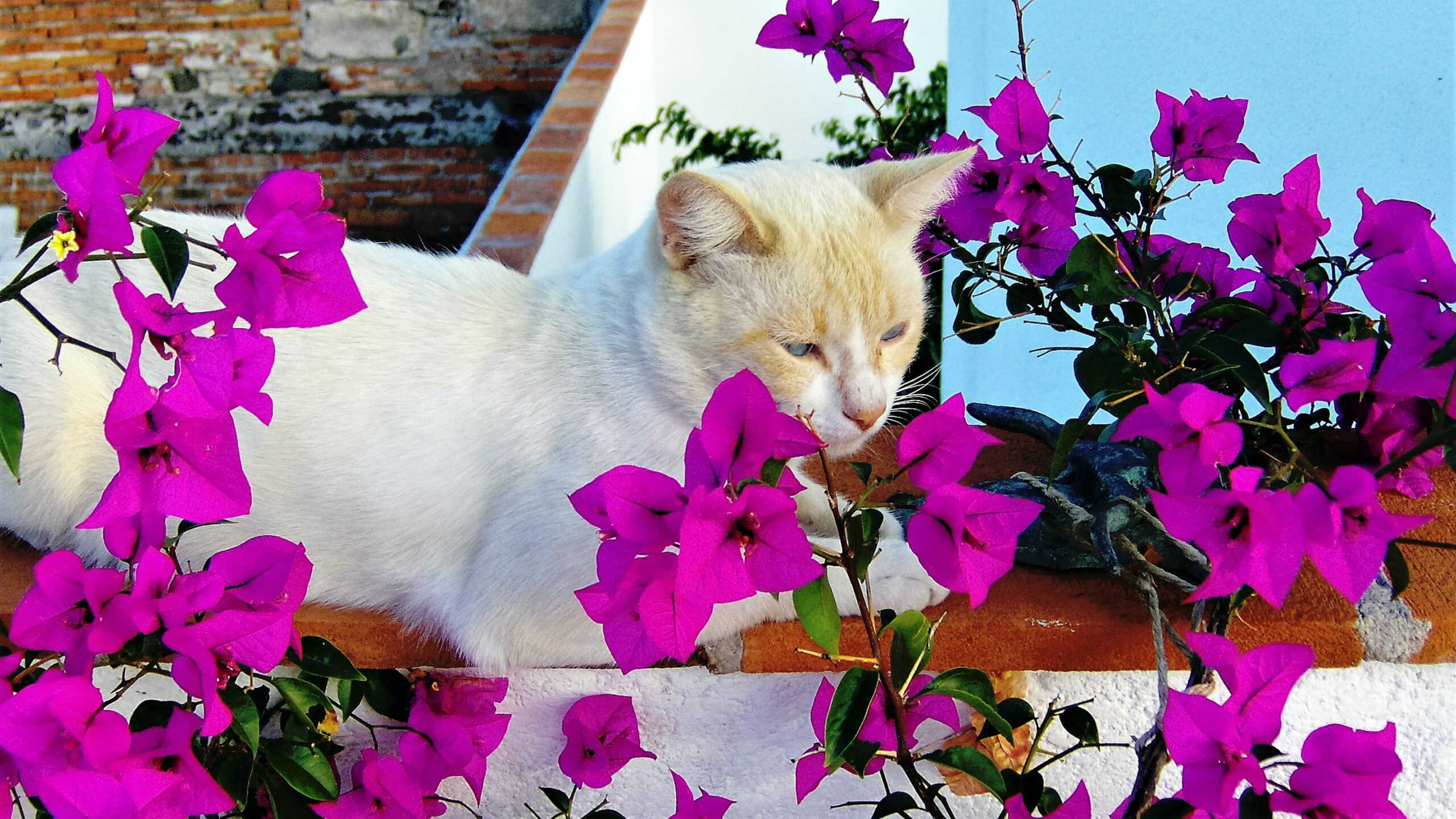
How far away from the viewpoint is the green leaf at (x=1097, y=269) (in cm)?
81

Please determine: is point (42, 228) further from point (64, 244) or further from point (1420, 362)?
point (1420, 362)

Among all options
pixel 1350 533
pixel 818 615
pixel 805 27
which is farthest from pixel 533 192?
pixel 1350 533

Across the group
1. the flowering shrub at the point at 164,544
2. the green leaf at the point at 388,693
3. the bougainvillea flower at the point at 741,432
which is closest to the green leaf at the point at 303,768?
the flowering shrub at the point at 164,544

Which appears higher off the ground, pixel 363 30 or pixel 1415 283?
pixel 1415 283

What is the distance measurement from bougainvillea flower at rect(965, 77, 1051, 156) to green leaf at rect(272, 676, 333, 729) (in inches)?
28.8

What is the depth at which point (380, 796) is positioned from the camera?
0.81 meters

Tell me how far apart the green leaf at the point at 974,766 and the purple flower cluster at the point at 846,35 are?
0.69 meters

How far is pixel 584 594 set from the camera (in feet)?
2.03

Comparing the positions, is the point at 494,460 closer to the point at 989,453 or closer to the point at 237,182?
the point at 989,453

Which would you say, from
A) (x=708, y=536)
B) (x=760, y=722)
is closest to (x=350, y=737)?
(x=760, y=722)

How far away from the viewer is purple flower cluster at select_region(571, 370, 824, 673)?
52 cm

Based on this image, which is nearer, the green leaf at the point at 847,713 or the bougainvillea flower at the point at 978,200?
the green leaf at the point at 847,713

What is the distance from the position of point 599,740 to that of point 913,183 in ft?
1.98

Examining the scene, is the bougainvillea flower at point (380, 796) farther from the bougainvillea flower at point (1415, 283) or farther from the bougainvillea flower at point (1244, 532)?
the bougainvillea flower at point (1415, 283)
